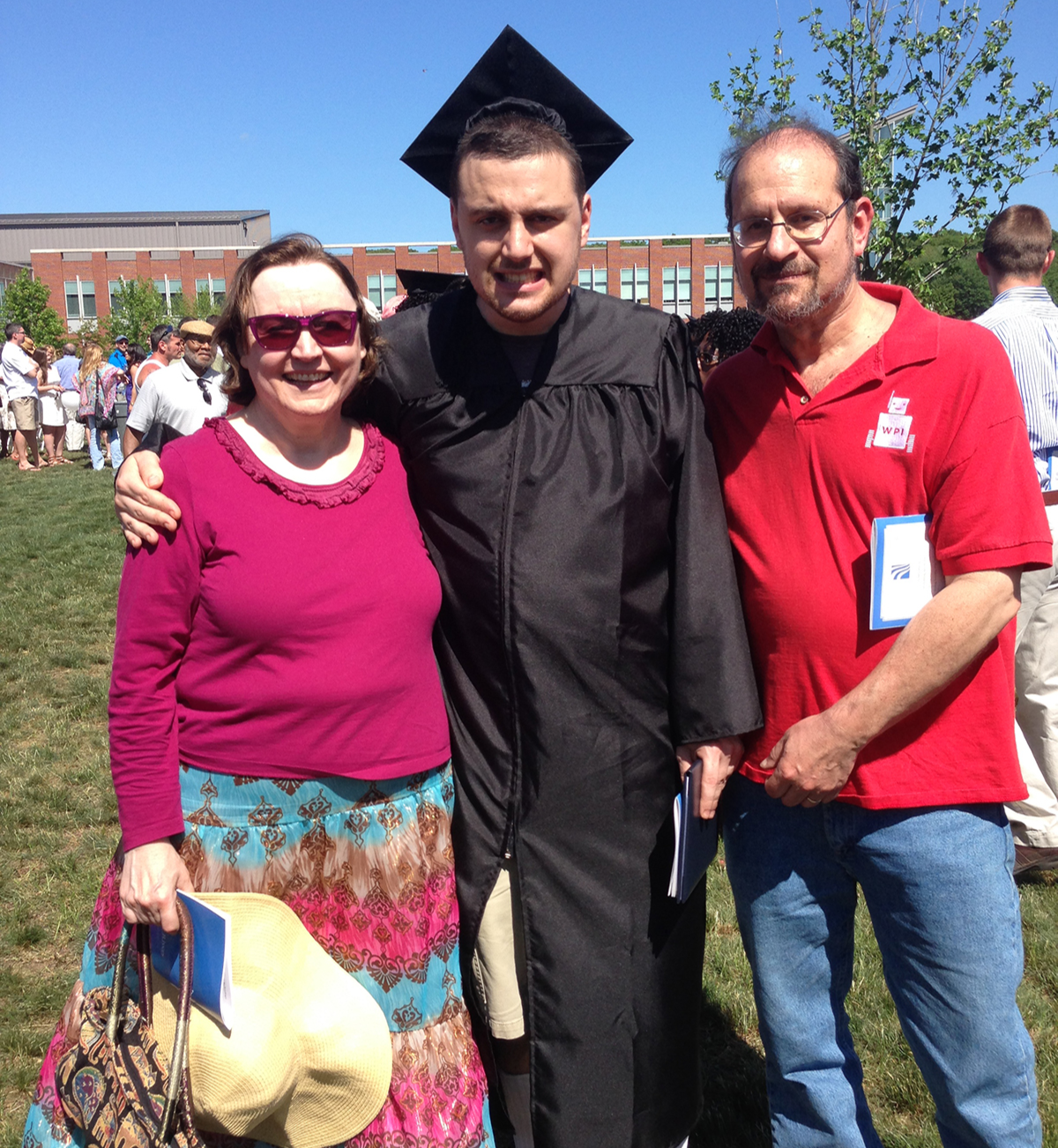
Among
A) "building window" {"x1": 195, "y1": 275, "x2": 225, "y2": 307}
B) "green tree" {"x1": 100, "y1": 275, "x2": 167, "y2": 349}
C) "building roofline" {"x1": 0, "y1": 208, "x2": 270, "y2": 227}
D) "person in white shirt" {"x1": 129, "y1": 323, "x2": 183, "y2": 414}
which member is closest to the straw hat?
"person in white shirt" {"x1": 129, "y1": 323, "x2": 183, "y2": 414}

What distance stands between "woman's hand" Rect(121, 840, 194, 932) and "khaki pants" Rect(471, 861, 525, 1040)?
2.14 ft

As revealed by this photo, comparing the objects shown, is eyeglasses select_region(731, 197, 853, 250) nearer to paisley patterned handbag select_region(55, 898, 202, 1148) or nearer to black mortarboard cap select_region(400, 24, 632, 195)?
black mortarboard cap select_region(400, 24, 632, 195)

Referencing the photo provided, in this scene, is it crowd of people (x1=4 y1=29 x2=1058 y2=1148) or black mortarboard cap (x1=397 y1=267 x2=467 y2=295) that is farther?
black mortarboard cap (x1=397 y1=267 x2=467 y2=295)

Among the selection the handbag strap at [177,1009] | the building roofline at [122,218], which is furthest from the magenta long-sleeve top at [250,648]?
the building roofline at [122,218]

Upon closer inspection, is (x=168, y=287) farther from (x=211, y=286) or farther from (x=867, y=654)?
(x=867, y=654)

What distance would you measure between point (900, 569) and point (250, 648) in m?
1.26

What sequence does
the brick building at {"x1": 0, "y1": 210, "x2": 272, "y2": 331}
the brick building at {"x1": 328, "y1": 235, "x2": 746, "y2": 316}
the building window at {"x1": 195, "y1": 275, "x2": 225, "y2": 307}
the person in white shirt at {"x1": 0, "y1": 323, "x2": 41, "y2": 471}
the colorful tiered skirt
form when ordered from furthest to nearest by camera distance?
1. the brick building at {"x1": 0, "y1": 210, "x2": 272, "y2": 331}
2. the building window at {"x1": 195, "y1": 275, "x2": 225, "y2": 307}
3. the brick building at {"x1": 328, "y1": 235, "x2": 746, "y2": 316}
4. the person in white shirt at {"x1": 0, "y1": 323, "x2": 41, "y2": 471}
5. the colorful tiered skirt

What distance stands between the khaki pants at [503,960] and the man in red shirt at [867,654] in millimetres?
530

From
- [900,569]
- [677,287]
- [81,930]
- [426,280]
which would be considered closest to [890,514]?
[900,569]

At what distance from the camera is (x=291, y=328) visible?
2.04 m

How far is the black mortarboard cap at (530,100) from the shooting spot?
233cm

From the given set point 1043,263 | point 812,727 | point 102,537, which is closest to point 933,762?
point 812,727

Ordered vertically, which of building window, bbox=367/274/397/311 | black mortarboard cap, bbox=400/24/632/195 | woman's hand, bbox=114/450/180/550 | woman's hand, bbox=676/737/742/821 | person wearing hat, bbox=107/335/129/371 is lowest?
woman's hand, bbox=676/737/742/821

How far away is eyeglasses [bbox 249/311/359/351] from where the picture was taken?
2.04 metres
